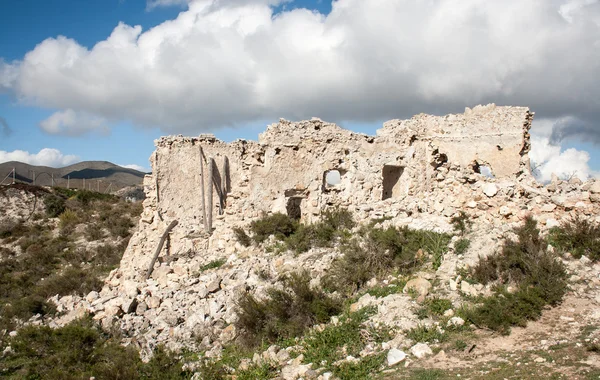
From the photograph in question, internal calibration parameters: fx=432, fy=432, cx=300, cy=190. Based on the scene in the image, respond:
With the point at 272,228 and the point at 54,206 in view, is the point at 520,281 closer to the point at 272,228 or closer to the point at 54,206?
the point at 272,228

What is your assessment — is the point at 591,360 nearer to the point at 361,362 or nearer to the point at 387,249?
the point at 361,362

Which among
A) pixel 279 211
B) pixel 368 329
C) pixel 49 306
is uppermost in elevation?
pixel 279 211

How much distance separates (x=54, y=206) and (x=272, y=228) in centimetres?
2078

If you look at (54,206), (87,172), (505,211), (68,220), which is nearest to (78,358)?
(505,211)

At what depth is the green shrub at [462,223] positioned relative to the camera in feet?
30.5

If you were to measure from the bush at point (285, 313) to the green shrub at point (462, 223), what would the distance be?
333 cm

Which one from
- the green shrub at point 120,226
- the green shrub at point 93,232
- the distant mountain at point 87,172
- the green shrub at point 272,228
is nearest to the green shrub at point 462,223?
the green shrub at point 272,228

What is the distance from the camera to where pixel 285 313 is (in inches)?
306

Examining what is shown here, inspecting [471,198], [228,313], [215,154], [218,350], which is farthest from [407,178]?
[218,350]

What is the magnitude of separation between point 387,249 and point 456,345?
3.34 metres

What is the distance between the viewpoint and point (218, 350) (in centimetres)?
774

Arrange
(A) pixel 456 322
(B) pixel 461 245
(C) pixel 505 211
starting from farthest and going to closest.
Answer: (C) pixel 505 211
(B) pixel 461 245
(A) pixel 456 322

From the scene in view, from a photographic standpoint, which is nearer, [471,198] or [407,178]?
[471,198]

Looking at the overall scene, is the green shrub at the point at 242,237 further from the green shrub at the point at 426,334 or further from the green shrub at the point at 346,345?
the green shrub at the point at 426,334
